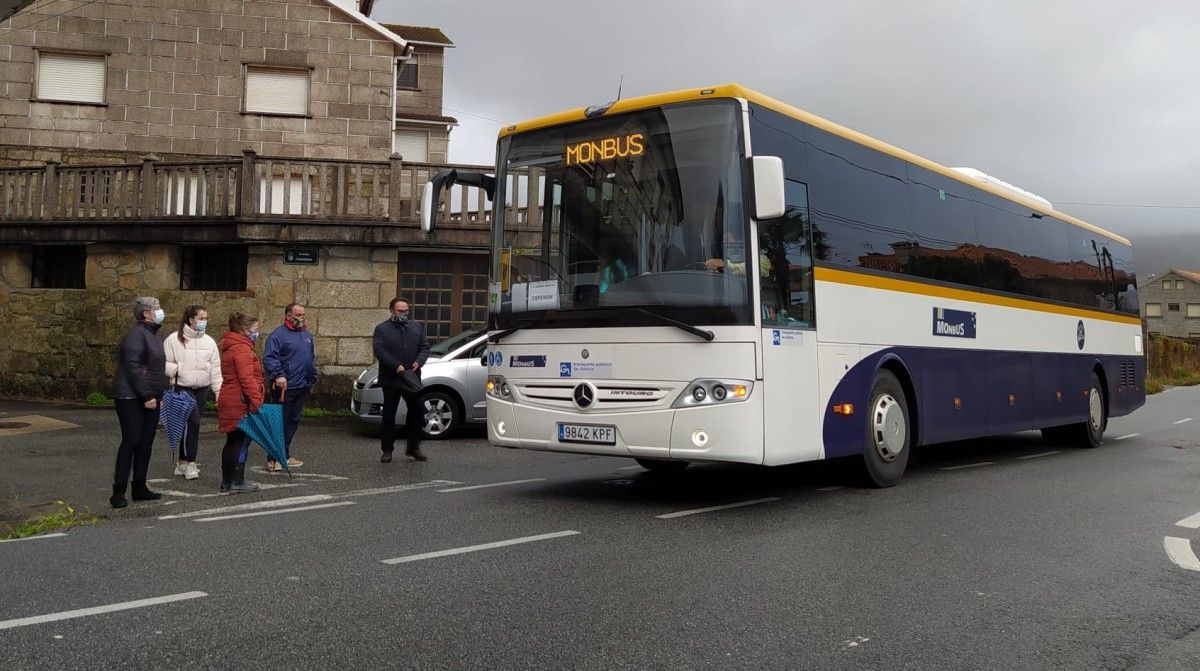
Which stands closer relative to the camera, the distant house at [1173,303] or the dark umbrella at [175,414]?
the dark umbrella at [175,414]

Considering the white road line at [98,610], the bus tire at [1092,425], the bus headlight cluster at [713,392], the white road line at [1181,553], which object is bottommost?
the white road line at [98,610]

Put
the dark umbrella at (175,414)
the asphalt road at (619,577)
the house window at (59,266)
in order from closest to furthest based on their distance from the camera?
the asphalt road at (619,577) < the dark umbrella at (175,414) < the house window at (59,266)

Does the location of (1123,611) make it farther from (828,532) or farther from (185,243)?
(185,243)

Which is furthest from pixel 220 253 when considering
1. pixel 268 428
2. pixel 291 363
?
pixel 268 428

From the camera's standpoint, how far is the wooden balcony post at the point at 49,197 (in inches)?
715

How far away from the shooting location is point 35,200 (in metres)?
18.4

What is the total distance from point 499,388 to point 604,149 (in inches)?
89.4

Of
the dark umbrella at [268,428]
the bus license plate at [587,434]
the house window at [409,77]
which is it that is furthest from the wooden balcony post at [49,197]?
the house window at [409,77]

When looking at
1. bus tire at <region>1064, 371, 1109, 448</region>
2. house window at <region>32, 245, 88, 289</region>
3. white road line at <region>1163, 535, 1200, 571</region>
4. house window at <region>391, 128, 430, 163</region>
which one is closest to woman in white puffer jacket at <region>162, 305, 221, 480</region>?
white road line at <region>1163, 535, 1200, 571</region>

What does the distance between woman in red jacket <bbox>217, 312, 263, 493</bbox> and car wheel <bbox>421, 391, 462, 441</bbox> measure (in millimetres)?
4826

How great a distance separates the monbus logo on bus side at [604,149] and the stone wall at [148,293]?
9358 millimetres

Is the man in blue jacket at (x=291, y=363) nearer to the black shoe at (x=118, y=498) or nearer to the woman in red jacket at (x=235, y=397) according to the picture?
the woman in red jacket at (x=235, y=397)

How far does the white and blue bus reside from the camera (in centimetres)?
791

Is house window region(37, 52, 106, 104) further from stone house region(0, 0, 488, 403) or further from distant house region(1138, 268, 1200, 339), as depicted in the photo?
distant house region(1138, 268, 1200, 339)
